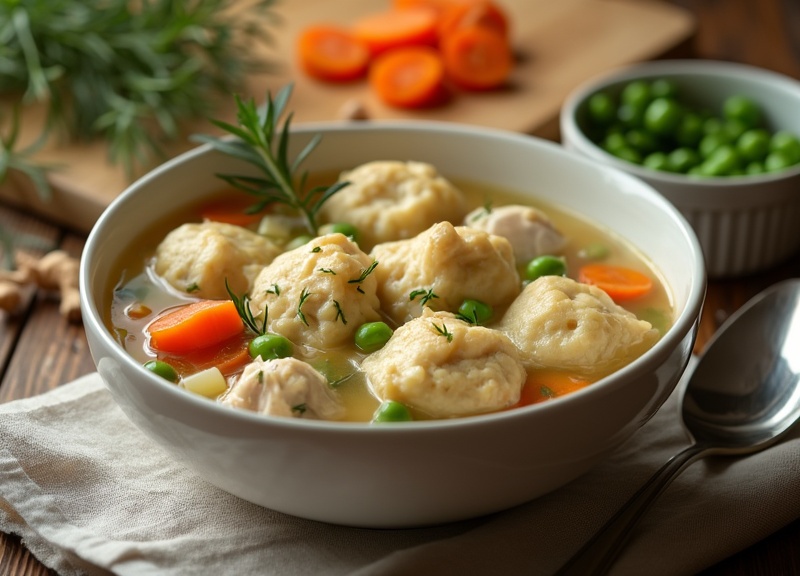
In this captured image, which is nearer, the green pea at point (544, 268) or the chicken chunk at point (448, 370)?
the chicken chunk at point (448, 370)

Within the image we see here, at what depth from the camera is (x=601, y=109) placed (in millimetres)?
5297

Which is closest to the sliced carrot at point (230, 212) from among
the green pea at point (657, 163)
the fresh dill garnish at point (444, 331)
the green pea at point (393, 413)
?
the fresh dill garnish at point (444, 331)

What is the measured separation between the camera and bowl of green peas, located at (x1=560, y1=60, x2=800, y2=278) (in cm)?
459

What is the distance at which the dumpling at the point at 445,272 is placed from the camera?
3227mm

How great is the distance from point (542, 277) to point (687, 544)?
38.2 inches

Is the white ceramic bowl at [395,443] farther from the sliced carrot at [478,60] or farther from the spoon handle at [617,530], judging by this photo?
the sliced carrot at [478,60]

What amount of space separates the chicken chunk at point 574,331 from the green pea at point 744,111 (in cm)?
253

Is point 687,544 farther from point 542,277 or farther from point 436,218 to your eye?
point 436,218

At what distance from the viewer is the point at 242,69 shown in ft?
19.5

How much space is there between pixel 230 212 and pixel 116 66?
2111 millimetres

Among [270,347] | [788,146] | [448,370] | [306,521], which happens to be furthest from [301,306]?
[788,146]

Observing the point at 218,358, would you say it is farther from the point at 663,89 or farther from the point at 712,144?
the point at 663,89

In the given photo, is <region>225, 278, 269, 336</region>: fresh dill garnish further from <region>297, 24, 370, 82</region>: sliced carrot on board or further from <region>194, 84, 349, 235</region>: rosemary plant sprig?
<region>297, 24, 370, 82</region>: sliced carrot on board

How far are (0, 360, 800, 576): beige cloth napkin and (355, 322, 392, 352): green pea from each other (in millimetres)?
573
